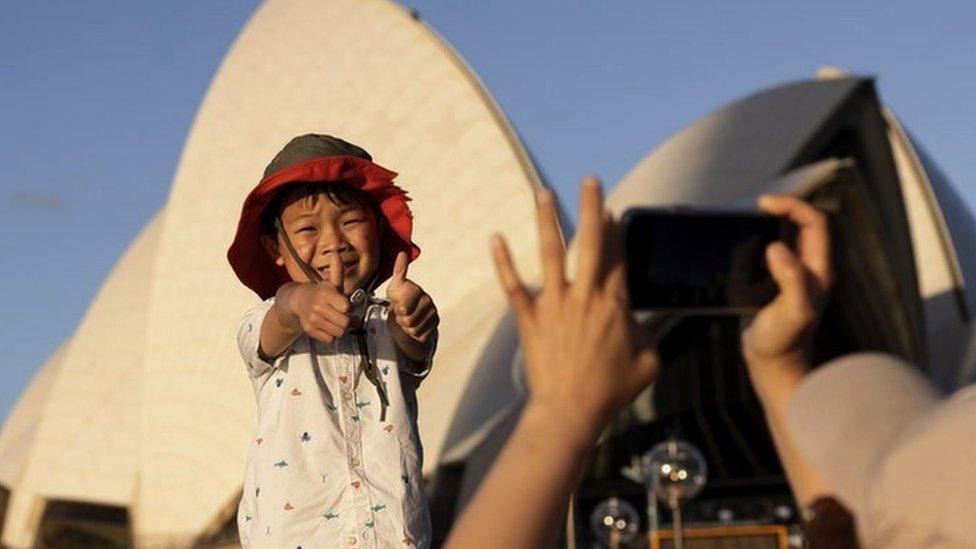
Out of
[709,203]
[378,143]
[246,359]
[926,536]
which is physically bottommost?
[926,536]

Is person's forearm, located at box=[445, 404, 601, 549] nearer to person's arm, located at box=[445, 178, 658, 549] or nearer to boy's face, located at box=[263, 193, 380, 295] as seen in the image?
person's arm, located at box=[445, 178, 658, 549]

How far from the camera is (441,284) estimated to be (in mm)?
17969

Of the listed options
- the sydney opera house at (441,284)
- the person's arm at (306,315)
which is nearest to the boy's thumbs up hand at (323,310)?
the person's arm at (306,315)

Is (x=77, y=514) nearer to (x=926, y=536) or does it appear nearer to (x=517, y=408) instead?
(x=517, y=408)

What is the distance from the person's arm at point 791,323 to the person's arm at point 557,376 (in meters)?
0.08

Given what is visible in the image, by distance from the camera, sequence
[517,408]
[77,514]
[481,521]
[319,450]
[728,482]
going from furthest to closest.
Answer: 1. [77,514]
2. [728,482]
3. [517,408]
4. [319,450]
5. [481,521]

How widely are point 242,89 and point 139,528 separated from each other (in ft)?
17.0

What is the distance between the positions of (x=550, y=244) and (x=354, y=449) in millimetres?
1388

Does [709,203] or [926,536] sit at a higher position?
[709,203]

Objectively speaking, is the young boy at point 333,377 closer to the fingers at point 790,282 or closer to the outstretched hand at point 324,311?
the outstretched hand at point 324,311

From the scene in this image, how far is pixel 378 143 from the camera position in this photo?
1847 centimetres

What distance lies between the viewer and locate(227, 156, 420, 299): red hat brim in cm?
214

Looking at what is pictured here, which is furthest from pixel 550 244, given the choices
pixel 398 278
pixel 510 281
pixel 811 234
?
pixel 398 278

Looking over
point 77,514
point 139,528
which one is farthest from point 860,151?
point 77,514
